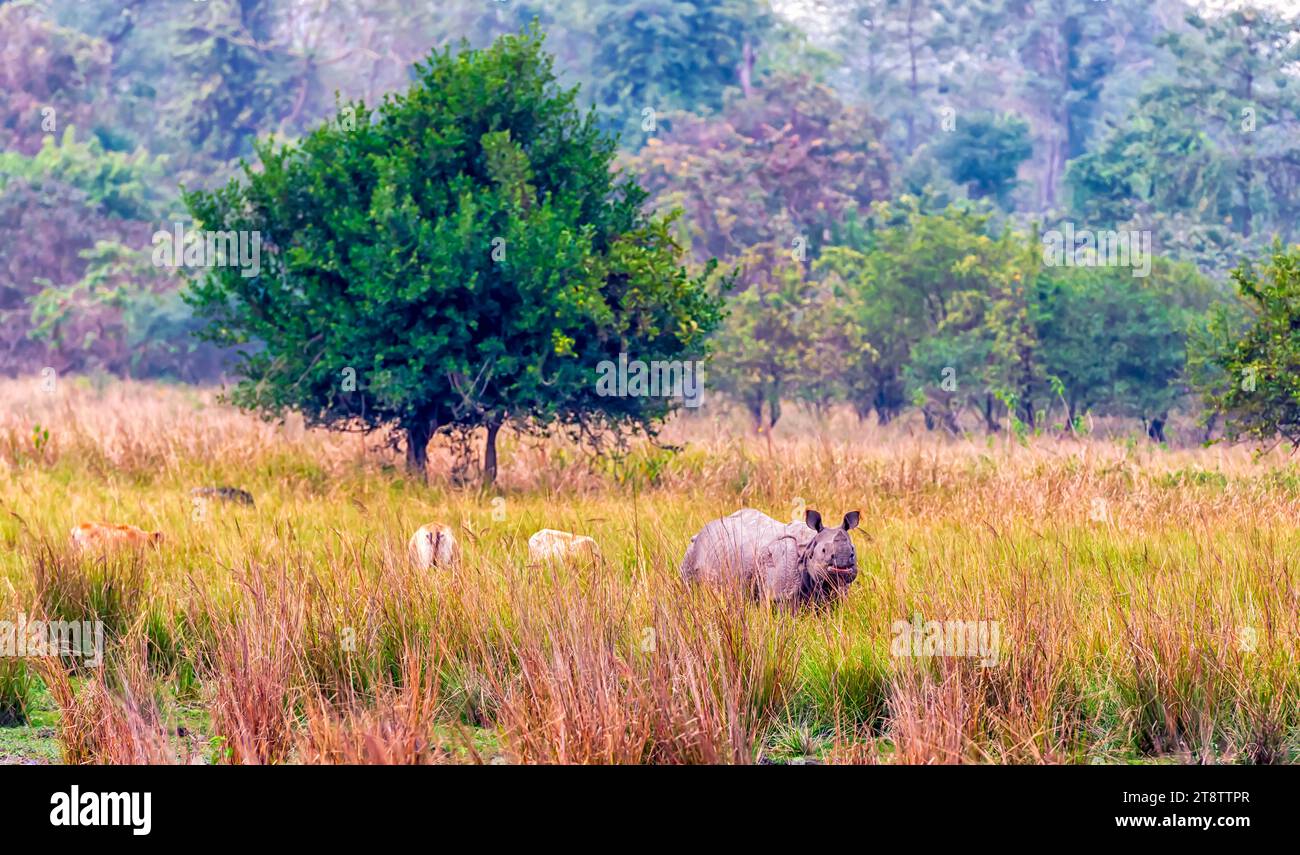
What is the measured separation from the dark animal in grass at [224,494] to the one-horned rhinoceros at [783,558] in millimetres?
5374

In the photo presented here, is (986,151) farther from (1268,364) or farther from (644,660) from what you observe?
(644,660)

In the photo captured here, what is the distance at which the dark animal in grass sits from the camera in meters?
12.2

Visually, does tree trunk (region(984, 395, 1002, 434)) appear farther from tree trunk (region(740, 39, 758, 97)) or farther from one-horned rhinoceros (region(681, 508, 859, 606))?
tree trunk (region(740, 39, 758, 97))

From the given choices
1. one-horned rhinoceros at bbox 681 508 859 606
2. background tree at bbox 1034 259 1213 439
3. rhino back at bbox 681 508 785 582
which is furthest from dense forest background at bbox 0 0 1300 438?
one-horned rhinoceros at bbox 681 508 859 606

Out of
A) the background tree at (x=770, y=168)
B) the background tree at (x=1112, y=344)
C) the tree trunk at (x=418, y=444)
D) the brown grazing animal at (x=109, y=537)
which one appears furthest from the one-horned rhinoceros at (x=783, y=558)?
the background tree at (x=770, y=168)

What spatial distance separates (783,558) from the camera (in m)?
7.85

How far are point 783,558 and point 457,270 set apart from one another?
20.1 ft

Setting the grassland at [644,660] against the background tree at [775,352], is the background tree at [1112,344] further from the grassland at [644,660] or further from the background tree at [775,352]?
the grassland at [644,660]

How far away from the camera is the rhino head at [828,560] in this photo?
7.53 metres

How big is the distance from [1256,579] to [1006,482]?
4912 mm

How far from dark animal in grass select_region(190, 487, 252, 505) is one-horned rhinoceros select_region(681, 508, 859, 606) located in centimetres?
537

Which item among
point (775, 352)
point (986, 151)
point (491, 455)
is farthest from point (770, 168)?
point (491, 455)

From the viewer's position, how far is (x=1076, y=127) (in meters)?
52.1
